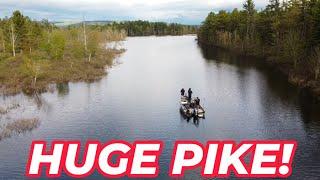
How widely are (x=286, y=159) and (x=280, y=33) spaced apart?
7689 cm

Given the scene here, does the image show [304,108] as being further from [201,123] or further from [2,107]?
[2,107]

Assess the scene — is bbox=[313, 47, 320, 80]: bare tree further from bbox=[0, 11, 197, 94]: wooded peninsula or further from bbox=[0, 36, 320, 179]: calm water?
bbox=[0, 11, 197, 94]: wooded peninsula

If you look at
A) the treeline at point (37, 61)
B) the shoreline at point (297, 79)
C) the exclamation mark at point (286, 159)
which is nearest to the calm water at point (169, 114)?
the exclamation mark at point (286, 159)

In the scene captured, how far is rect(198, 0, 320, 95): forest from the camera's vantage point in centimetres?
8124

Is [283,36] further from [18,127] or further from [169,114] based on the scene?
[18,127]

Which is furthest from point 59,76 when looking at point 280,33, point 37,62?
point 280,33

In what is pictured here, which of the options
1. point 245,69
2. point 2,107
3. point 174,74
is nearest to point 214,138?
point 2,107

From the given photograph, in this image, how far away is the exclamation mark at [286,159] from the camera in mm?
37000

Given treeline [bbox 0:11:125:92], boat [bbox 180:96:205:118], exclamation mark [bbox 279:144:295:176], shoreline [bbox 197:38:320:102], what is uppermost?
treeline [bbox 0:11:125:92]

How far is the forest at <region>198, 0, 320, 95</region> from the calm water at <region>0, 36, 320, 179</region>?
511 cm

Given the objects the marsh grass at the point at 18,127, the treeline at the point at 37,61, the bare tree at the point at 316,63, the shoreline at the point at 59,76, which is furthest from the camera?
the treeline at the point at 37,61

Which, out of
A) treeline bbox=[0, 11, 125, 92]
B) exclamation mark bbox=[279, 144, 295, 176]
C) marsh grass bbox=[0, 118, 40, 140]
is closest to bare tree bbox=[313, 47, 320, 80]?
exclamation mark bbox=[279, 144, 295, 176]

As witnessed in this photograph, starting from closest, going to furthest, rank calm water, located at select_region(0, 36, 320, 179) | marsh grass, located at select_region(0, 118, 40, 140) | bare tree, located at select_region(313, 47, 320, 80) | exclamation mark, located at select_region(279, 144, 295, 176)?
exclamation mark, located at select_region(279, 144, 295, 176) < calm water, located at select_region(0, 36, 320, 179) < marsh grass, located at select_region(0, 118, 40, 140) < bare tree, located at select_region(313, 47, 320, 80)

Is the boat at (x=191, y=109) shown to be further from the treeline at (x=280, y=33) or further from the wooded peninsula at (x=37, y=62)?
the wooded peninsula at (x=37, y=62)
